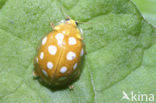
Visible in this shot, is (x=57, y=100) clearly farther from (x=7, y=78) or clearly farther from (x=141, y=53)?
(x=141, y=53)

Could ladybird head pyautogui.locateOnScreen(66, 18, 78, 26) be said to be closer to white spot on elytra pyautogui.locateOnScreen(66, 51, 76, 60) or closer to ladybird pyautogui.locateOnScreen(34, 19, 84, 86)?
ladybird pyautogui.locateOnScreen(34, 19, 84, 86)

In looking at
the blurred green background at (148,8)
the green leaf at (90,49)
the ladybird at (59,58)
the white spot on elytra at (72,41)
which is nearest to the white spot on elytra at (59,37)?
the ladybird at (59,58)

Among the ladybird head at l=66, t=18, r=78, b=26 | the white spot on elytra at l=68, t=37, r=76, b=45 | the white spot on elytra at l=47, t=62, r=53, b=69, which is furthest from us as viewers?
the ladybird head at l=66, t=18, r=78, b=26

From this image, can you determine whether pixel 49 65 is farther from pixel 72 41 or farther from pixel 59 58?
pixel 72 41

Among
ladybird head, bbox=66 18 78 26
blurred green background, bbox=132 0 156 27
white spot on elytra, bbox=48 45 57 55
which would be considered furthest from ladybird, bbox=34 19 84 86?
blurred green background, bbox=132 0 156 27

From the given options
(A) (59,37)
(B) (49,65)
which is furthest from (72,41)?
(B) (49,65)

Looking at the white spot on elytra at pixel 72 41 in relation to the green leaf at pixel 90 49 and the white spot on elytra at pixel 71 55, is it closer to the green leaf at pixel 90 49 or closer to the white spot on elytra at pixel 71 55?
the white spot on elytra at pixel 71 55
